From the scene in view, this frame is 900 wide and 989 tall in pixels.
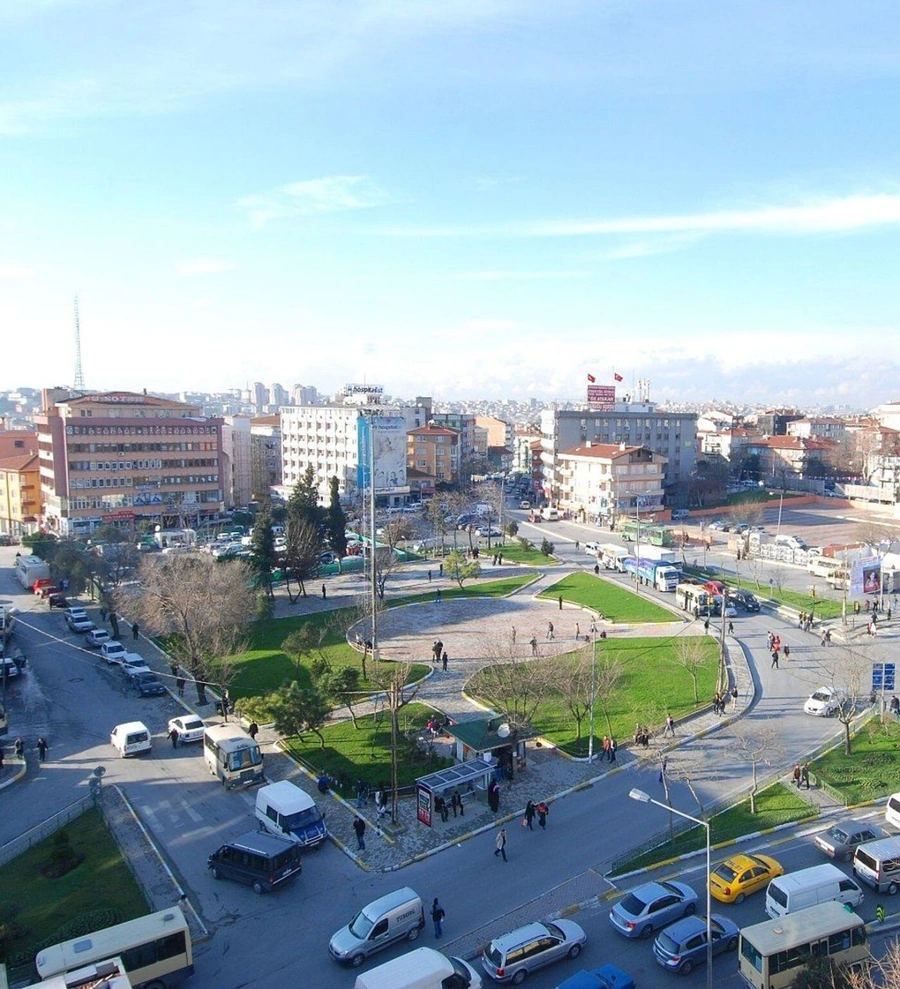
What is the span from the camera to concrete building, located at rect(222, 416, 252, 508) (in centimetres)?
8650

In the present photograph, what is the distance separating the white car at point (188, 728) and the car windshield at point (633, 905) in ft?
48.3

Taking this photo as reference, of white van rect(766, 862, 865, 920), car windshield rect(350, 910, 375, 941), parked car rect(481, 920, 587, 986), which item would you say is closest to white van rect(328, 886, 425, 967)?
car windshield rect(350, 910, 375, 941)

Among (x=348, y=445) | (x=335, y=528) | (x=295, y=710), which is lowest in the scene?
(x=295, y=710)

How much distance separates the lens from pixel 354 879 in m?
17.2

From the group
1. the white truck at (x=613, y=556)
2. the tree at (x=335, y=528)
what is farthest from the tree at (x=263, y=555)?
the white truck at (x=613, y=556)

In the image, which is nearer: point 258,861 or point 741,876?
point 741,876

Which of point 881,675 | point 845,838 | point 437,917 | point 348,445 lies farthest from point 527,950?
point 348,445

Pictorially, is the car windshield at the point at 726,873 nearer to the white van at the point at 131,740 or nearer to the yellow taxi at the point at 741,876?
the yellow taxi at the point at 741,876

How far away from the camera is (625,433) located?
82.1 meters

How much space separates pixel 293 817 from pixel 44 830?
6.46 meters

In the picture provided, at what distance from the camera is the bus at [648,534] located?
54844mm

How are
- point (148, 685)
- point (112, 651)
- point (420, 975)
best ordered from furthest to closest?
point (112, 651) → point (148, 685) → point (420, 975)

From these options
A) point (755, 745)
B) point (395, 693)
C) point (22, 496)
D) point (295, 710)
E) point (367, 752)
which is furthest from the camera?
point (22, 496)

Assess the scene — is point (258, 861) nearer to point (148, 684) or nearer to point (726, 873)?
point (726, 873)
